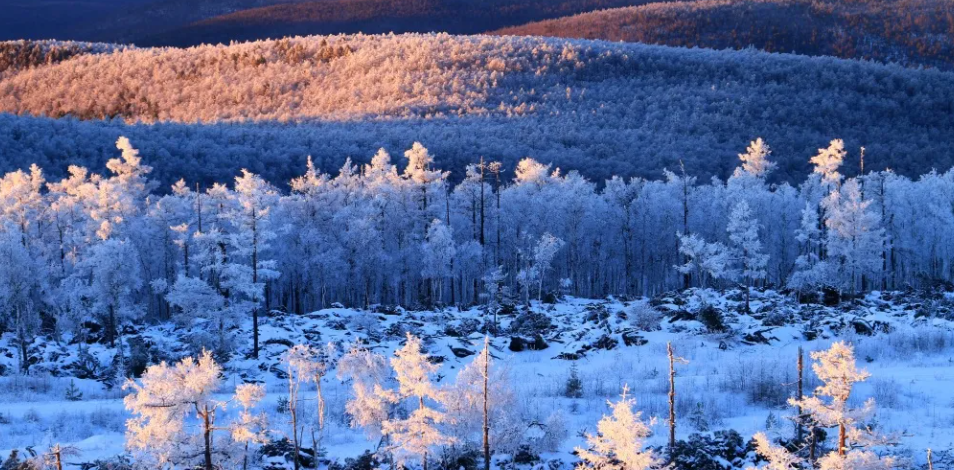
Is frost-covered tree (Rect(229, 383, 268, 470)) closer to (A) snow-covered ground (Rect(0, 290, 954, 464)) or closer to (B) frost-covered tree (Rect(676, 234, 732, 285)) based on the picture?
(A) snow-covered ground (Rect(0, 290, 954, 464))

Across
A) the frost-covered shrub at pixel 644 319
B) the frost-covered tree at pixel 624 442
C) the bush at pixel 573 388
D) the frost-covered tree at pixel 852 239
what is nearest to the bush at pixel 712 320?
the frost-covered shrub at pixel 644 319

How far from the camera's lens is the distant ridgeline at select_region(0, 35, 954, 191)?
100438 mm

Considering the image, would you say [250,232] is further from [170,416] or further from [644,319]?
[170,416]

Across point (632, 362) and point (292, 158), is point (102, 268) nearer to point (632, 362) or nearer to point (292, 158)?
point (632, 362)

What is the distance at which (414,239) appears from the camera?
57.3 m

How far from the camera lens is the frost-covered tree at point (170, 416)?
58.0 feet

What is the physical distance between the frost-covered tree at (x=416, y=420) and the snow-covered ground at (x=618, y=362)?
3.12 metres

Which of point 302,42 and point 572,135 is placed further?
point 302,42

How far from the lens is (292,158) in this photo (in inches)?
3900

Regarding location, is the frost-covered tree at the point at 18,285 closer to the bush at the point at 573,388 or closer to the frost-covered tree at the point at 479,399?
the bush at the point at 573,388

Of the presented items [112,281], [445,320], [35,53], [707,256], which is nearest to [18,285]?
[112,281]

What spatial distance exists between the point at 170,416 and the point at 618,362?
18.7 meters

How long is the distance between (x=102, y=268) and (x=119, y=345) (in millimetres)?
3418

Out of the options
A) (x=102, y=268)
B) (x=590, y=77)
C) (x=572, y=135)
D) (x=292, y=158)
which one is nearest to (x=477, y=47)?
(x=590, y=77)
